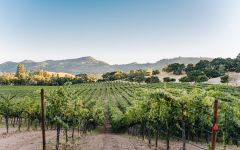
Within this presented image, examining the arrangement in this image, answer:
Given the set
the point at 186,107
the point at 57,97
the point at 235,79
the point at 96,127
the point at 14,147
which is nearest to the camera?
the point at 186,107

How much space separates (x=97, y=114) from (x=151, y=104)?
30.6m

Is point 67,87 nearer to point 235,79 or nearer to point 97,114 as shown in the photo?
point 97,114

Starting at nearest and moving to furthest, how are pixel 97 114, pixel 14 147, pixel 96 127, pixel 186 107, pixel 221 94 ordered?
pixel 221 94, pixel 186 107, pixel 14 147, pixel 97 114, pixel 96 127

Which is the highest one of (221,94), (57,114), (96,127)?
(221,94)

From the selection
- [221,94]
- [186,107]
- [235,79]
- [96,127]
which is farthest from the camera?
[235,79]

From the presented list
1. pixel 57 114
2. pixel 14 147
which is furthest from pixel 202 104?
pixel 14 147

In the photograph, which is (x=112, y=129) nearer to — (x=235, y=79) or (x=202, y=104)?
(x=202, y=104)

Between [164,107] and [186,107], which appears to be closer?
[186,107]

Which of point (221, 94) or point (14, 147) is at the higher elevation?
point (221, 94)

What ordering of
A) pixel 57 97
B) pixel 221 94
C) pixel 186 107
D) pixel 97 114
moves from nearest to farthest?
pixel 221 94
pixel 186 107
pixel 57 97
pixel 97 114

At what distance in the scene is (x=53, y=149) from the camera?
42375mm

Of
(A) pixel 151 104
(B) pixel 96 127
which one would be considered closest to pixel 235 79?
(B) pixel 96 127

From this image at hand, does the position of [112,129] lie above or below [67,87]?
below

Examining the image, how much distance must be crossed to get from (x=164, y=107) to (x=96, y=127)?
4464 centimetres
